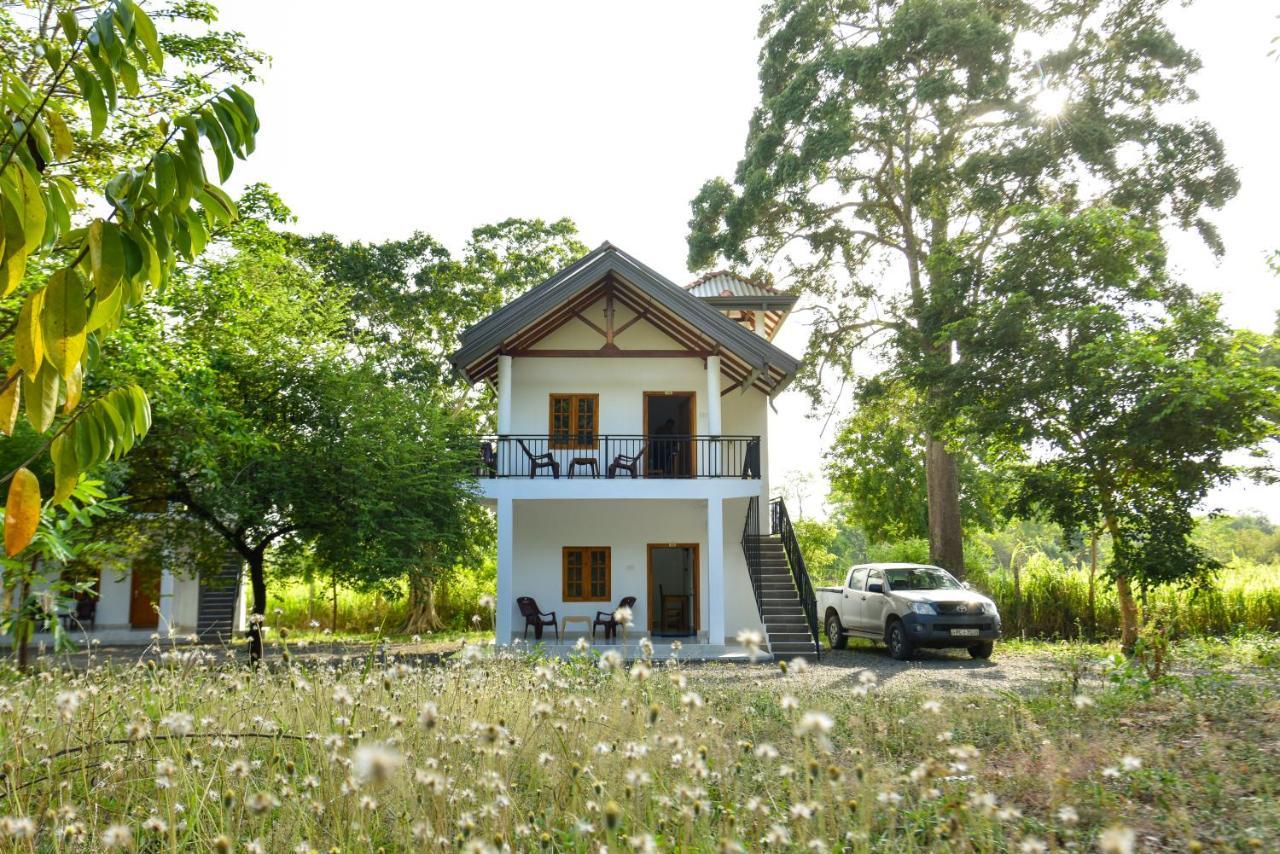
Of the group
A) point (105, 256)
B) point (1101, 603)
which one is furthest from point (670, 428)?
point (105, 256)

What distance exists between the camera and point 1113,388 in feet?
44.8

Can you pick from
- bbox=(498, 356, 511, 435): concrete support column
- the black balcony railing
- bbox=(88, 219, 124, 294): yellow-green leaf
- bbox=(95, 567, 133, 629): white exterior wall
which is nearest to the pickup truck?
the black balcony railing

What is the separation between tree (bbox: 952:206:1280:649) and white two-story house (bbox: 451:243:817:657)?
3900mm

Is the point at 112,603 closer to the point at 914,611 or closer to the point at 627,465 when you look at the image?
the point at 627,465

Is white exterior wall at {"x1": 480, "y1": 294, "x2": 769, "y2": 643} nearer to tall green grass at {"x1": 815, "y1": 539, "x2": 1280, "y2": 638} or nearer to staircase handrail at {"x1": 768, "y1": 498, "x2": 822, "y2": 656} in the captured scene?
staircase handrail at {"x1": 768, "y1": 498, "x2": 822, "y2": 656}

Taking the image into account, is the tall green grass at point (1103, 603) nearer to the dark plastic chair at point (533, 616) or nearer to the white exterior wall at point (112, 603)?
the dark plastic chair at point (533, 616)

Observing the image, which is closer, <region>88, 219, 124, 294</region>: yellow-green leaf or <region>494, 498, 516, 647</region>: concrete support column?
<region>88, 219, 124, 294</region>: yellow-green leaf

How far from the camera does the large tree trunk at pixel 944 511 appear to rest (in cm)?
2003

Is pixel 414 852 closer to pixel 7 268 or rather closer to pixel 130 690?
pixel 7 268

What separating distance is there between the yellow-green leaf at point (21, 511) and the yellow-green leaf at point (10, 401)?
0.32 ft

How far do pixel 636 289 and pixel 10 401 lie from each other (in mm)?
15590

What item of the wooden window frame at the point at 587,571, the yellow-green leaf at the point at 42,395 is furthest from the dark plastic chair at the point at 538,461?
the yellow-green leaf at the point at 42,395

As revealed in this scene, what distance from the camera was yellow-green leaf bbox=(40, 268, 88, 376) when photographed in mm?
1611

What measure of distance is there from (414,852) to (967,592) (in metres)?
14.4
